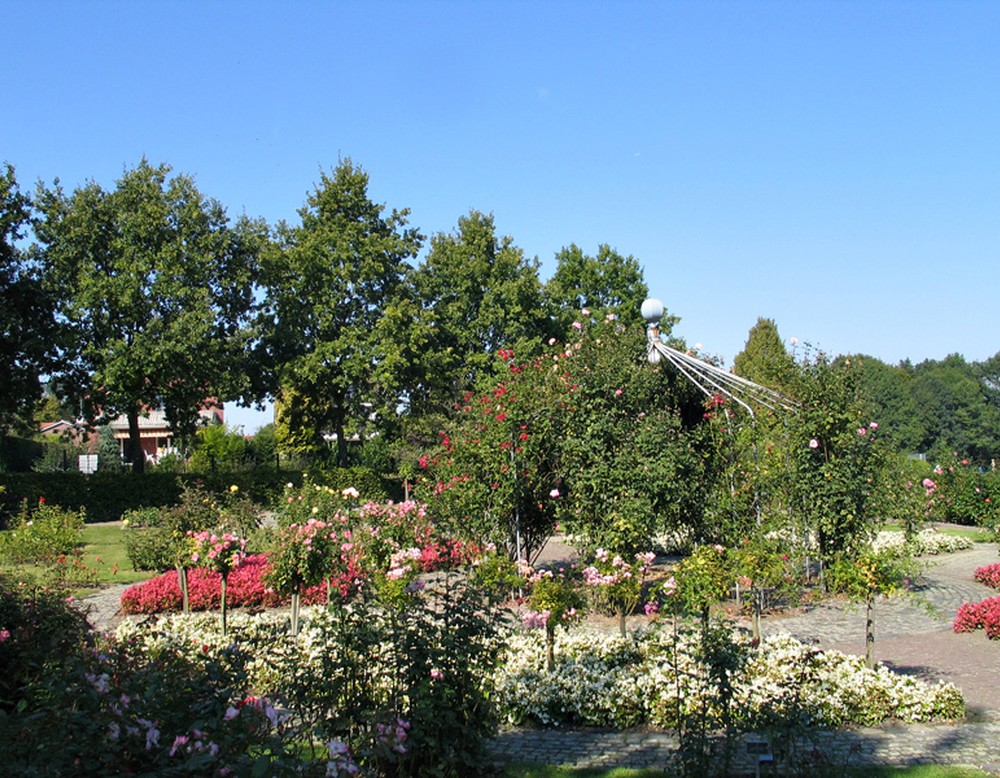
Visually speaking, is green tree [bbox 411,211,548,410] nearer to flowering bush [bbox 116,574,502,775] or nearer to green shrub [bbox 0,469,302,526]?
green shrub [bbox 0,469,302,526]

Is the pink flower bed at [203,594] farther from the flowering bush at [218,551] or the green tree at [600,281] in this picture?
the green tree at [600,281]

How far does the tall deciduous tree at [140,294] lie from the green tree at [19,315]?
0.58 metres

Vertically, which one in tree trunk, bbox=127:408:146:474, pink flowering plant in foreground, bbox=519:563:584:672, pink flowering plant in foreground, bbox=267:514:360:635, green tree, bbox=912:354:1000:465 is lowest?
pink flowering plant in foreground, bbox=519:563:584:672

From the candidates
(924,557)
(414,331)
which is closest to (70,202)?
(414,331)

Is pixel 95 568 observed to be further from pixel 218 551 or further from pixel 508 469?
pixel 508 469

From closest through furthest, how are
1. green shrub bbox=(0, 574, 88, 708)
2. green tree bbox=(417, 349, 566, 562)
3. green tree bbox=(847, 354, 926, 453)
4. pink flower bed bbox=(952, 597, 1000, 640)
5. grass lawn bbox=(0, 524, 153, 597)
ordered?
Answer: green shrub bbox=(0, 574, 88, 708) → pink flower bed bbox=(952, 597, 1000, 640) → grass lawn bbox=(0, 524, 153, 597) → green tree bbox=(417, 349, 566, 562) → green tree bbox=(847, 354, 926, 453)

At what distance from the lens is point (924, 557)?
1720cm

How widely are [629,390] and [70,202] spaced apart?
2132 cm

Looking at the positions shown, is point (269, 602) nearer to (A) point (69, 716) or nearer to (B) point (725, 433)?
(B) point (725, 433)

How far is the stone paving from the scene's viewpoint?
5.52m

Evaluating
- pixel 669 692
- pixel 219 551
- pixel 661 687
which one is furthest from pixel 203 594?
pixel 669 692

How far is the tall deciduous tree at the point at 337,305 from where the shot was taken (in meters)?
27.9

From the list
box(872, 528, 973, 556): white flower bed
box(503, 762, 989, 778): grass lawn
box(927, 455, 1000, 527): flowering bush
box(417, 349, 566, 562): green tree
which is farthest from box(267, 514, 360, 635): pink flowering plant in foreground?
box(927, 455, 1000, 527): flowering bush

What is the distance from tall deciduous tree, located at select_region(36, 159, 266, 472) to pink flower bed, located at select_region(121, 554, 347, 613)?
13284mm
